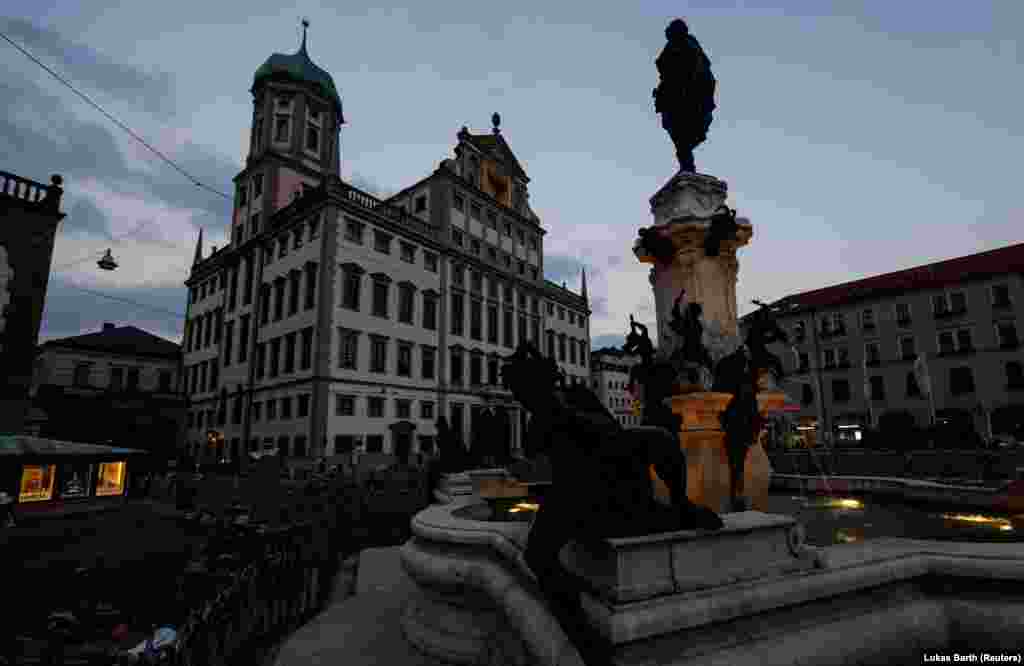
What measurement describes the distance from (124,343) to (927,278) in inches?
2881

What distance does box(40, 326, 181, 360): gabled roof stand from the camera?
44375 millimetres

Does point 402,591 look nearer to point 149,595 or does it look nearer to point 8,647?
point 8,647

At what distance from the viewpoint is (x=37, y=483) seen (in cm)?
1725

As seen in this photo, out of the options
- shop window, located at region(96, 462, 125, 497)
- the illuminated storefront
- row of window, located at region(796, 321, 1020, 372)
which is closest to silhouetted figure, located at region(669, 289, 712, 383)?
the illuminated storefront

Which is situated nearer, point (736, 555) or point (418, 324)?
point (736, 555)

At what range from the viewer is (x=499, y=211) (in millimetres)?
45031

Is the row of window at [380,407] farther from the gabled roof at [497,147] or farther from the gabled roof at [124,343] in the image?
the gabled roof at [124,343]

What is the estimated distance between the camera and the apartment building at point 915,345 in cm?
3500

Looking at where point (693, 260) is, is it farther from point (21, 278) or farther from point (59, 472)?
point (21, 278)

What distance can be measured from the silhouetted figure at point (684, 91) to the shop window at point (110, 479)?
80.1 feet

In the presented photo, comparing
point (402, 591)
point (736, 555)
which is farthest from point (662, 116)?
point (402, 591)

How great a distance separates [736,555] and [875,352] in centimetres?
4895

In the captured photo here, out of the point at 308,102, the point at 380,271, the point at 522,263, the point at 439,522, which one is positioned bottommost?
the point at 439,522

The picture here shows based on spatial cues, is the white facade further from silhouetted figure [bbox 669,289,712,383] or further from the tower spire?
the tower spire
